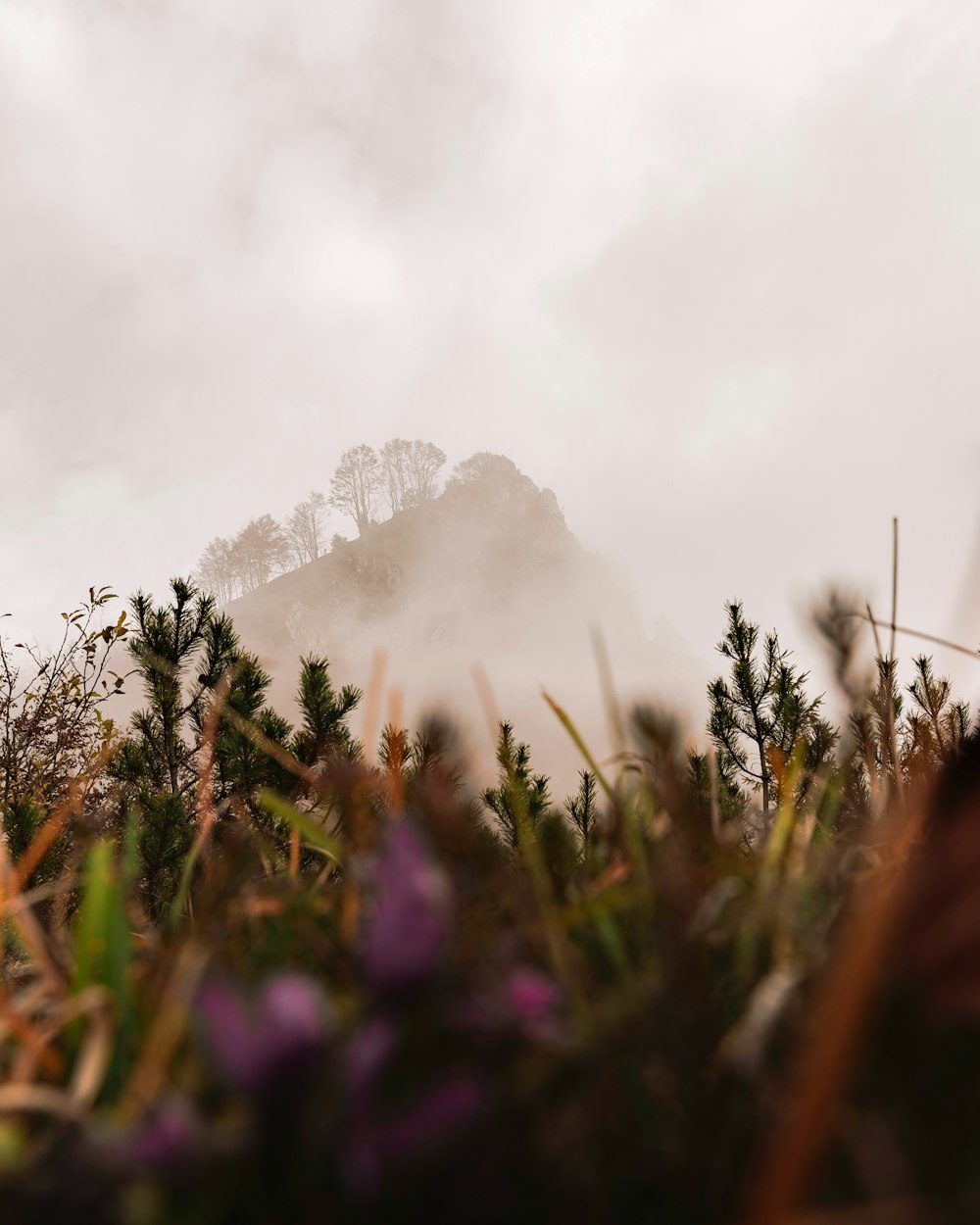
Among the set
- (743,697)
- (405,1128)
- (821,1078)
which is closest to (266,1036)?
(405,1128)

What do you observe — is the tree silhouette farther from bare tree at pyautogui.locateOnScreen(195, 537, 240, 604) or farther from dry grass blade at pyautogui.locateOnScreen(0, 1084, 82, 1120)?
bare tree at pyautogui.locateOnScreen(195, 537, 240, 604)

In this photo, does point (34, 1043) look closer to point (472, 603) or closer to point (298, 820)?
point (298, 820)

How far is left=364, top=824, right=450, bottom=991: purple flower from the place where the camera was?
12.5 inches

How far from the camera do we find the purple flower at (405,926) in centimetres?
32

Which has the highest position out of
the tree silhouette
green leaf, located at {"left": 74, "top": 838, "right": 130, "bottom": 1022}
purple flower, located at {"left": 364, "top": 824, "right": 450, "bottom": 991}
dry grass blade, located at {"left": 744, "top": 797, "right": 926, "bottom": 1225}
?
the tree silhouette

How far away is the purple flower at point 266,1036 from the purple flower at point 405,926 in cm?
4

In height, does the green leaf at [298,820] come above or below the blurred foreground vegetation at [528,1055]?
above

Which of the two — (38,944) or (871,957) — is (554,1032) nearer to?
(871,957)

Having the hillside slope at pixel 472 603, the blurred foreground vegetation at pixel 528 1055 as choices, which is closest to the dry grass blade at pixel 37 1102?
the blurred foreground vegetation at pixel 528 1055

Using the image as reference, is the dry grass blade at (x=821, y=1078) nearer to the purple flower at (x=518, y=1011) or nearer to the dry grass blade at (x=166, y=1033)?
the purple flower at (x=518, y=1011)

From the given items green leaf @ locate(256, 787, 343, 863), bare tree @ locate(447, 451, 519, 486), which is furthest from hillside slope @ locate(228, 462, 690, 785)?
green leaf @ locate(256, 787, 343, 863)

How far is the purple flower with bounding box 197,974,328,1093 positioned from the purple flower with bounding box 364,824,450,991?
1.4 inches

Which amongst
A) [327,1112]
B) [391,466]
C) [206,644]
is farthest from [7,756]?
[391,466]

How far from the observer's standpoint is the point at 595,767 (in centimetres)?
81
